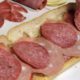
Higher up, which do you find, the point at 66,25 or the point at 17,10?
the point at 66,25

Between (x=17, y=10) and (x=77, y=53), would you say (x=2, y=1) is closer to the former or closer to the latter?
(x=17, y=10)

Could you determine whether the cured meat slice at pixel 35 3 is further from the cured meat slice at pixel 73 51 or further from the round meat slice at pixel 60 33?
the cured meat slice at pixel 73 51

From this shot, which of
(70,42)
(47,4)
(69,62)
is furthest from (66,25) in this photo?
(47,4)

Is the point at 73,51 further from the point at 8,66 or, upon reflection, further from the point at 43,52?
the point at 8,66

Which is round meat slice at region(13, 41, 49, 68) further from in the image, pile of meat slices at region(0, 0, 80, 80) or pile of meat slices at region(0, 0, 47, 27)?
pile of meat slices at region(0, 0, 47, 27)

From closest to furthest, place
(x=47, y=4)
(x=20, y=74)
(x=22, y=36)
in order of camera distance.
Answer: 1. (x=20, y=74)
2. (x=22, y=36)
3. (x=47, y=4)

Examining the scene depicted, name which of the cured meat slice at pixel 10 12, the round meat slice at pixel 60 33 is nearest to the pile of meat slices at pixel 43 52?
the round meat slice at pixel 60 33

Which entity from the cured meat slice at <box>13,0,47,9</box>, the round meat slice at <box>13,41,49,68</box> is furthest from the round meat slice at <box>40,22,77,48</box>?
the cured meat slice at <box>13,0,47,9</box>
